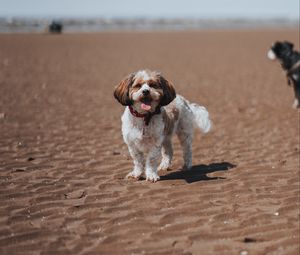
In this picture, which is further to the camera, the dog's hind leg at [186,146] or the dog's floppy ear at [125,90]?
the dog's hind leg at [186,146]

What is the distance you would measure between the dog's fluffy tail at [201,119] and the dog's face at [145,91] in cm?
137

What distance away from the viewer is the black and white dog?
12.4 m

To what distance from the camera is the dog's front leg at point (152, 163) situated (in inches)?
249

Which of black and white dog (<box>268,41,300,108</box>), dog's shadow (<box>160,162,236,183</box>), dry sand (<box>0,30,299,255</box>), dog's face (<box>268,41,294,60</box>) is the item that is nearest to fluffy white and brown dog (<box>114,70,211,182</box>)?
dog's shadow (<box>160,162,236,183</box>)

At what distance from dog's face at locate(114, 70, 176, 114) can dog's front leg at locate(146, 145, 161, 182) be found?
1.95ft

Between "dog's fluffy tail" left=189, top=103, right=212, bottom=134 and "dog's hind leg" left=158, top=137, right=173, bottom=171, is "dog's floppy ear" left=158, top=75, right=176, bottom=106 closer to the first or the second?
"dog's hind leg" left=158, top=137, right=173, bottom=171

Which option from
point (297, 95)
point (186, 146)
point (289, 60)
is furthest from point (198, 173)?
point (289, 60)

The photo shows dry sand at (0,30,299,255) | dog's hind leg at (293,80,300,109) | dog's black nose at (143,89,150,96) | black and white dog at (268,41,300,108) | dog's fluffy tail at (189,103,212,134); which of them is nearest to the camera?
dry sand at (0,30,299,255)

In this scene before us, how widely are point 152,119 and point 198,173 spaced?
1205mm

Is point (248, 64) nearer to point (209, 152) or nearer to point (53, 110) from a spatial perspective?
point (53, 110)

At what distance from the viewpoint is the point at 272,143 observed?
345 inches

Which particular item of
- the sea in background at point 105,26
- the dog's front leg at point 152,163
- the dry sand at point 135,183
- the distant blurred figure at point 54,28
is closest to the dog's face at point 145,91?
the dog's front leg at point 152,163

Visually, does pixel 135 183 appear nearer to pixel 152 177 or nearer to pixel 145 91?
pixel 152 177

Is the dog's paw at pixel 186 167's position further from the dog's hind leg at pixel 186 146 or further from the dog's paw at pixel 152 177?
the dog's paw at pixel 152 177
